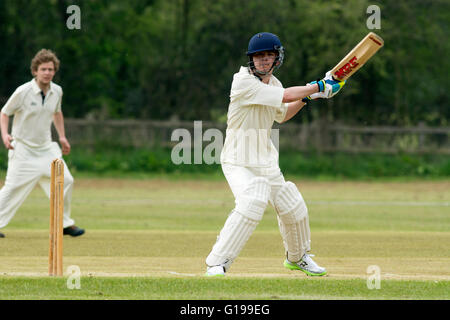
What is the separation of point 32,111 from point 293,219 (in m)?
4.73

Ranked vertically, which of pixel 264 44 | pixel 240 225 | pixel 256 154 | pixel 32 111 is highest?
pixel 264 44

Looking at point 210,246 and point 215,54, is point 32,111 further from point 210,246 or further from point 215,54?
point 215,54

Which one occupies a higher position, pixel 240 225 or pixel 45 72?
pixel 45 72

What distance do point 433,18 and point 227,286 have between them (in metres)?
25.5

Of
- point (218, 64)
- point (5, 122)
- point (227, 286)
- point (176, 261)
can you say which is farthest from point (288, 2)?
point (227, 286)

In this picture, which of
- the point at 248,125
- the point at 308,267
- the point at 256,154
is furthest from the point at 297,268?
the point at 248,125

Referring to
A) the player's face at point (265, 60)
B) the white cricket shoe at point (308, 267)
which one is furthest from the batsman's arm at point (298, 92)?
the white cricket shoe at point (308, 267)

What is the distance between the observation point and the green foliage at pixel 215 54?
28594 mm

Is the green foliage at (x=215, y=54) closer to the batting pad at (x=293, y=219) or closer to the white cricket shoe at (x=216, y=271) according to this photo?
the batting pad at (x=293, y=219)

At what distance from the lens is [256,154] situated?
7395 millimetres

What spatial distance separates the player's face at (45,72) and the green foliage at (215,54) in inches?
685

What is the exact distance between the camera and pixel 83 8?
1184 inches
